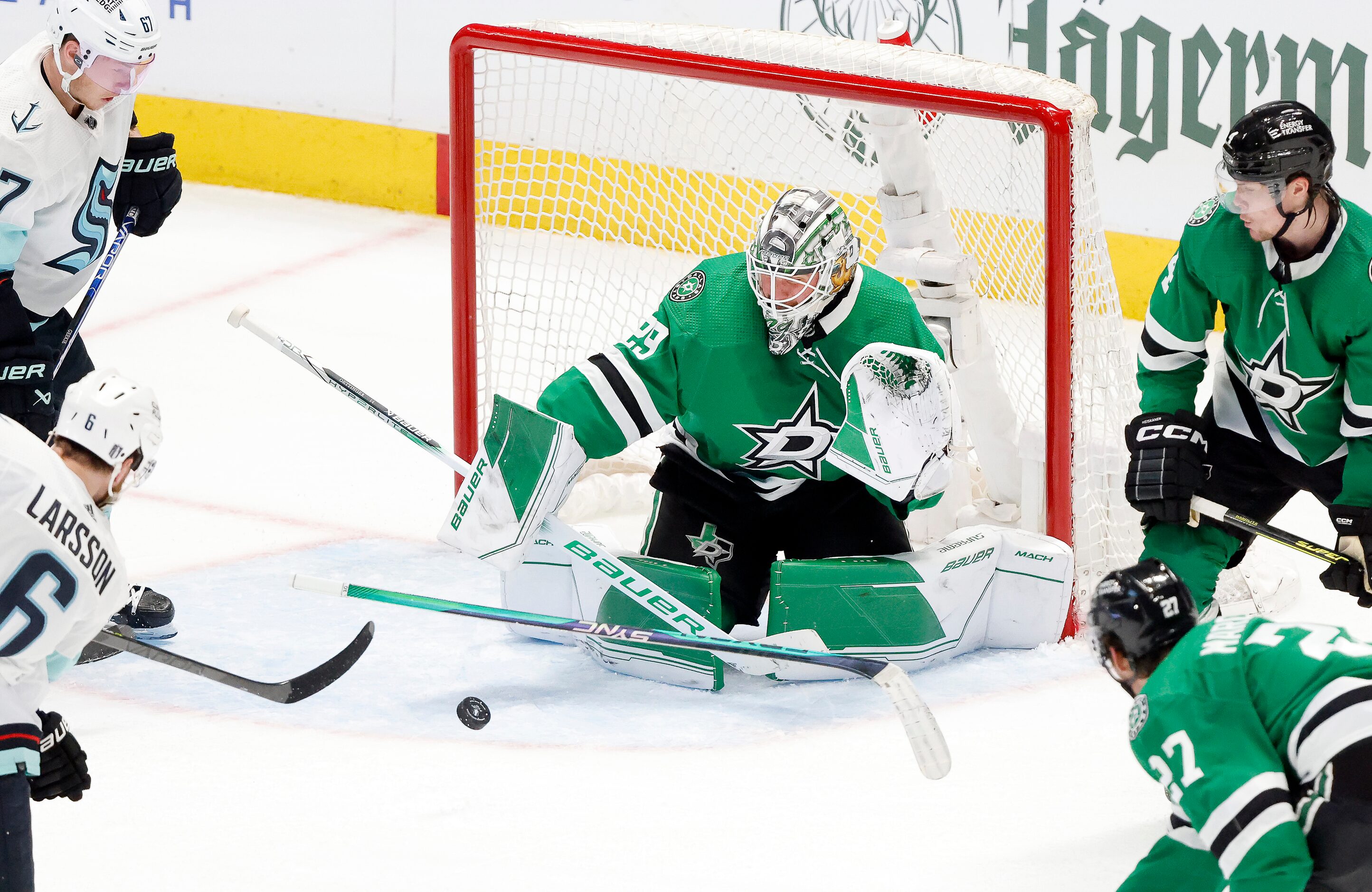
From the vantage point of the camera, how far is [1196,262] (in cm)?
258

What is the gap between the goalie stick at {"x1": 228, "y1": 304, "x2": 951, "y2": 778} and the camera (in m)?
2.36

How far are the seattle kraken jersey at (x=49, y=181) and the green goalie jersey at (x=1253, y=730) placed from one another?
193 cm

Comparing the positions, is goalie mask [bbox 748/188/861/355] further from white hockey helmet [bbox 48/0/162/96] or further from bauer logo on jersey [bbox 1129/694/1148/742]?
bauer logo on jersey [bbox 1129/694/1148/742]

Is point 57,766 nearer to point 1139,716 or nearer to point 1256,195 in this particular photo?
point 1139,716

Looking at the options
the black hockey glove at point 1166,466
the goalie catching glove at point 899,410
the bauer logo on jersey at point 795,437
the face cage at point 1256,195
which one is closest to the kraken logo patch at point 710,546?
the bauer logo on jersey at point 795,437

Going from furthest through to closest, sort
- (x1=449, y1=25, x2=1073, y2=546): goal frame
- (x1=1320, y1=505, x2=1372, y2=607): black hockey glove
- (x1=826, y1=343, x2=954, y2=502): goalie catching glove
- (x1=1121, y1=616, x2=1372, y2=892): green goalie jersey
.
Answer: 1. (x1=449, y1=25, x2=1073, y2=546): goal frame
2. (x1=826, y1=343, x2=954, y2=502): goalie catching glove
3. (x1=1320, y1=505, x2=1372, y2=607): black hockey glove
4. (x1=1121, y1=616, x2=1372, y2=892): green goalie jersey

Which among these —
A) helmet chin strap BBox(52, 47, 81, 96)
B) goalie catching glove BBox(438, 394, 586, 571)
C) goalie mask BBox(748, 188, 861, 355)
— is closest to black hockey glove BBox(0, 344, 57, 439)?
helmet chin strap BBox(52, 47, 81, 96)

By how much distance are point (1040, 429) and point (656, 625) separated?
841 mm

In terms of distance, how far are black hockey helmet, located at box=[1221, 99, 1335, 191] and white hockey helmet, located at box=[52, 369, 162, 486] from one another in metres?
1.47

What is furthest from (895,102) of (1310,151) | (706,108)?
(706,108)

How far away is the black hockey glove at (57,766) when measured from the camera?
78.0 inches

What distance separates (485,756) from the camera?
2705mm

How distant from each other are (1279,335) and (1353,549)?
1.05 feet

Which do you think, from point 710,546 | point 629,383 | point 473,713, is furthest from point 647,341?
point 473,713
